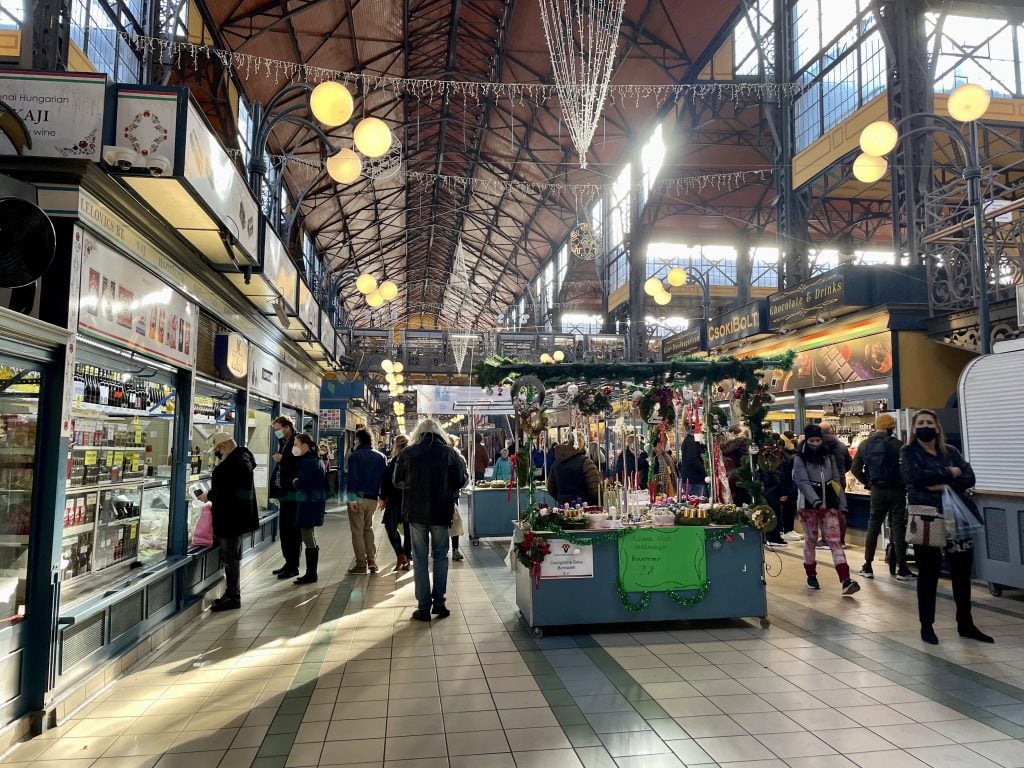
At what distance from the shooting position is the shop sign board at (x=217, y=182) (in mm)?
4215

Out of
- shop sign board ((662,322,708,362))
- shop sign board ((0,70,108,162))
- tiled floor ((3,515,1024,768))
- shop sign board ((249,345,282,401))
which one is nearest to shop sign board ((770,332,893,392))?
shop sign board ((662,322,708,362))

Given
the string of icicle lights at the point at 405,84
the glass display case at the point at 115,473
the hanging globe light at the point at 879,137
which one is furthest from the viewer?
the string of icicle lights at the point at 405,84

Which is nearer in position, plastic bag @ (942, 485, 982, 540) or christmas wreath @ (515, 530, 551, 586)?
plastic bag @ (942, 485, 982, 540)

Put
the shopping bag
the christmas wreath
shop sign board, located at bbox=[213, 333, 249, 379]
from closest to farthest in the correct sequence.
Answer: the christmas wreath, the shopping bag, shop sign board, located at bbox=[213, 333, 249, 379]

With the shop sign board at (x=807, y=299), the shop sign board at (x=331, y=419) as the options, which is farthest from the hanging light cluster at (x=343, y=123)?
the shop sign board at (x=331, y=419)

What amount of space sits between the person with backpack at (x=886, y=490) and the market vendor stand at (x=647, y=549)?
1.92 meters

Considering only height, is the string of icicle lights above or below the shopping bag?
above

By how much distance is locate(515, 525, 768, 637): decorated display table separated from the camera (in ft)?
16.5

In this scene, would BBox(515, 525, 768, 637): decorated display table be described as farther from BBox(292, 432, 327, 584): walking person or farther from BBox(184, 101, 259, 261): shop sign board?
BBox(184, 101, 259, 261): shop sign board

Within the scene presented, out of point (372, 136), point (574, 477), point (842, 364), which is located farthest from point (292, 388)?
point (842, 364)

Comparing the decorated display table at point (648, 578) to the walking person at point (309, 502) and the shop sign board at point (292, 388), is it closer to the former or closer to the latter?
the walking person at point (309, 502)

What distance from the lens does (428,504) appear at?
5.52 m

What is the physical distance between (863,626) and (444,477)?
3353 millimetres

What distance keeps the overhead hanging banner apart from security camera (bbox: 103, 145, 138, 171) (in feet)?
13.0
